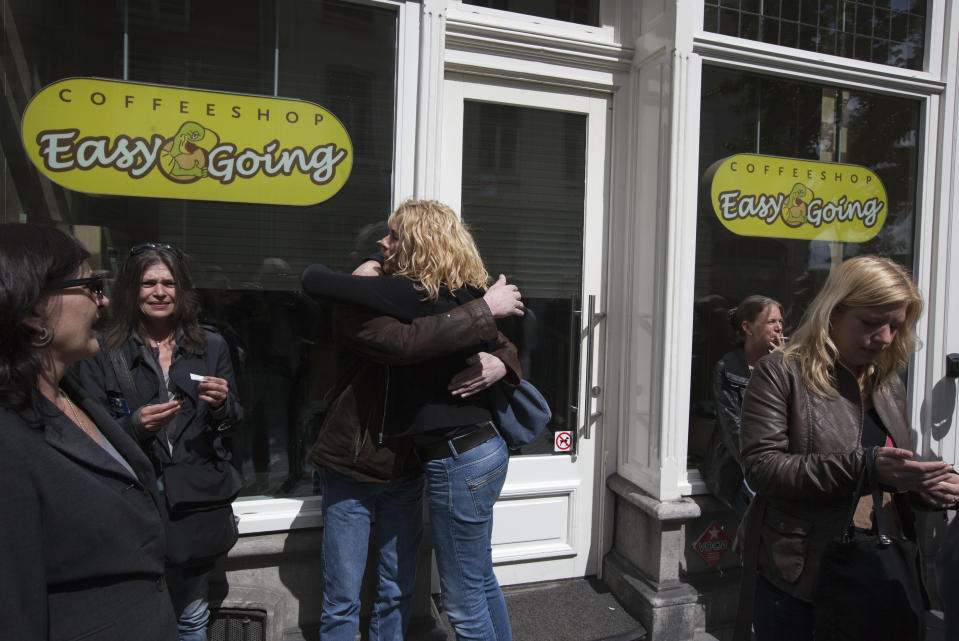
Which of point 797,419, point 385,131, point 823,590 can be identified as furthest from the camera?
point 385,131

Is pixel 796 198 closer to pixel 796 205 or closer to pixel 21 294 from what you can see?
pixel 796 205

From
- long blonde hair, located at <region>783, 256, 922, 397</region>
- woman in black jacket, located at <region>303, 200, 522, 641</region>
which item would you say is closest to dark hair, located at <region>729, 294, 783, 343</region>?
long blonde hair, located at <region>783, 256, 922, 397</region>

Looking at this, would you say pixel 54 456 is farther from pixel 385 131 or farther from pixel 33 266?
pixel 385 131

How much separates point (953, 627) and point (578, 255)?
2407 mm

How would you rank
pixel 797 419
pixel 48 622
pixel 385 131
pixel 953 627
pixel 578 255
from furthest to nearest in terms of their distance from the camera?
pixel 578 255
pixel 385 131
pixel 797 419
pixel 953 627
pixel 48 622

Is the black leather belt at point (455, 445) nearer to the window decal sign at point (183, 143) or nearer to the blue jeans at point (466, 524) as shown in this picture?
the blue jeans at point (466, 524)

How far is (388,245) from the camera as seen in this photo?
2.24 metres

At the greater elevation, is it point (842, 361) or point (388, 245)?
point (388, 245)

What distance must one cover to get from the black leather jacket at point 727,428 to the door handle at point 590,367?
0.64 m

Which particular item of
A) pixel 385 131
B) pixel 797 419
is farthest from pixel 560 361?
pixel 797 419

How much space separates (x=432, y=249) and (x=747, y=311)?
72.7 inches

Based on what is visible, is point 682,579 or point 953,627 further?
point 682,579

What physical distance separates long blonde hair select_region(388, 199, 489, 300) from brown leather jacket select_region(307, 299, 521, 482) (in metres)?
0.11

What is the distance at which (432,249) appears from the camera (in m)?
2.12
